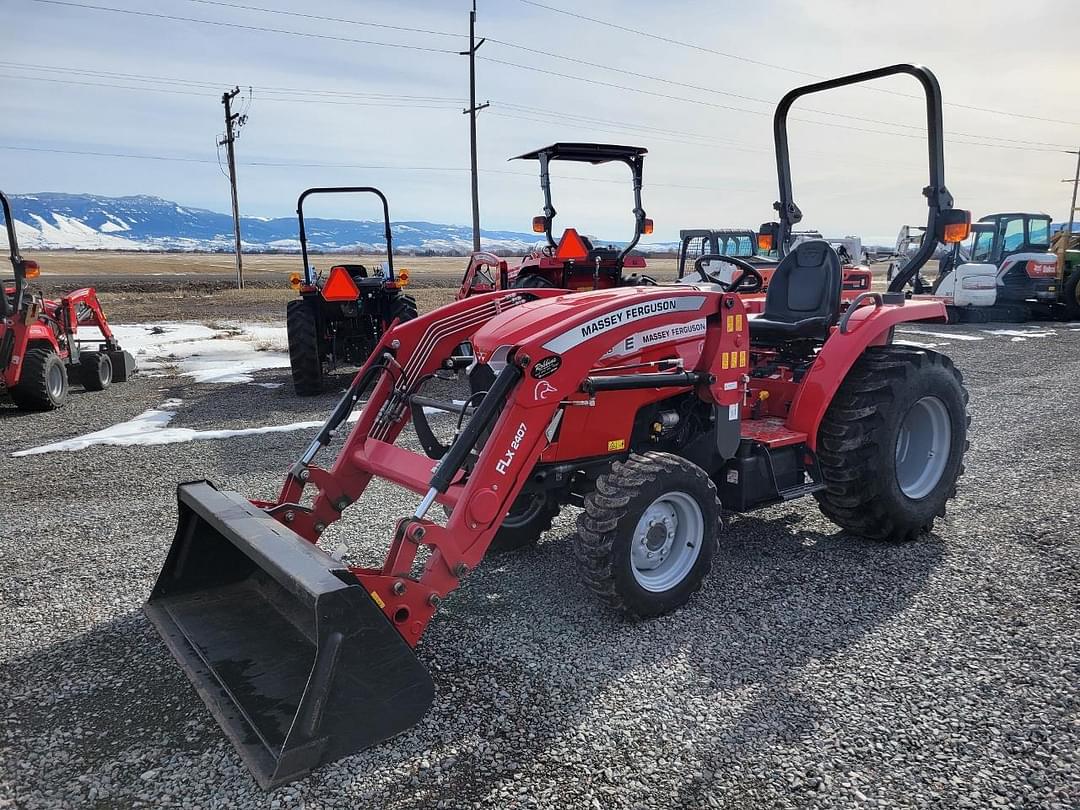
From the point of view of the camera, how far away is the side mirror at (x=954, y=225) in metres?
3.92

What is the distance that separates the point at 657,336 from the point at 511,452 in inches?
36.8

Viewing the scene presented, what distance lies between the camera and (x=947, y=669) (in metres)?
3.05

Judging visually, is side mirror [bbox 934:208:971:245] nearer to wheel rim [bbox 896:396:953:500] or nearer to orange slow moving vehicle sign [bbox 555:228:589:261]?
wheel rim [bbox 896:396:953:500]

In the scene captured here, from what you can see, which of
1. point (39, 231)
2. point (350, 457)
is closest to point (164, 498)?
point (350, 457)

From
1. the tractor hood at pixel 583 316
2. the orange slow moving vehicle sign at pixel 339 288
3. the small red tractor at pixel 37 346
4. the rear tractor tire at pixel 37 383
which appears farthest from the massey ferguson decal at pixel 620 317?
the rear tractor tire at pixel 37 383

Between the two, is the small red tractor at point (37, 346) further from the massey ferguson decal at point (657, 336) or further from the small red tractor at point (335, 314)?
the massey ferguson decal at point (657, 336)

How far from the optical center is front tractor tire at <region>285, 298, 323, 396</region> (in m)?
8.93

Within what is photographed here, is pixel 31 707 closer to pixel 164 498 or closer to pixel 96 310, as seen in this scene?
pixel 164 498

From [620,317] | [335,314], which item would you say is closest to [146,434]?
[335,314]

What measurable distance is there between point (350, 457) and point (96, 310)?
8.03 meters

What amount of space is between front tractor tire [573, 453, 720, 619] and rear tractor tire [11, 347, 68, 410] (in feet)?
23.8

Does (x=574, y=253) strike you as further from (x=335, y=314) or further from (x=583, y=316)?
(x=583, y=316)

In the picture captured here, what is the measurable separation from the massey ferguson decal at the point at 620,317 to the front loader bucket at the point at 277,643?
1214 mm

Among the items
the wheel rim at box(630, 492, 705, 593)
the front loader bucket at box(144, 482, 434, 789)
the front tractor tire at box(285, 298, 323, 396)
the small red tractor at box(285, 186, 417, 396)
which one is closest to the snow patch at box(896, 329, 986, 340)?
the small red tractor at box(285, 186, 417, 396)
